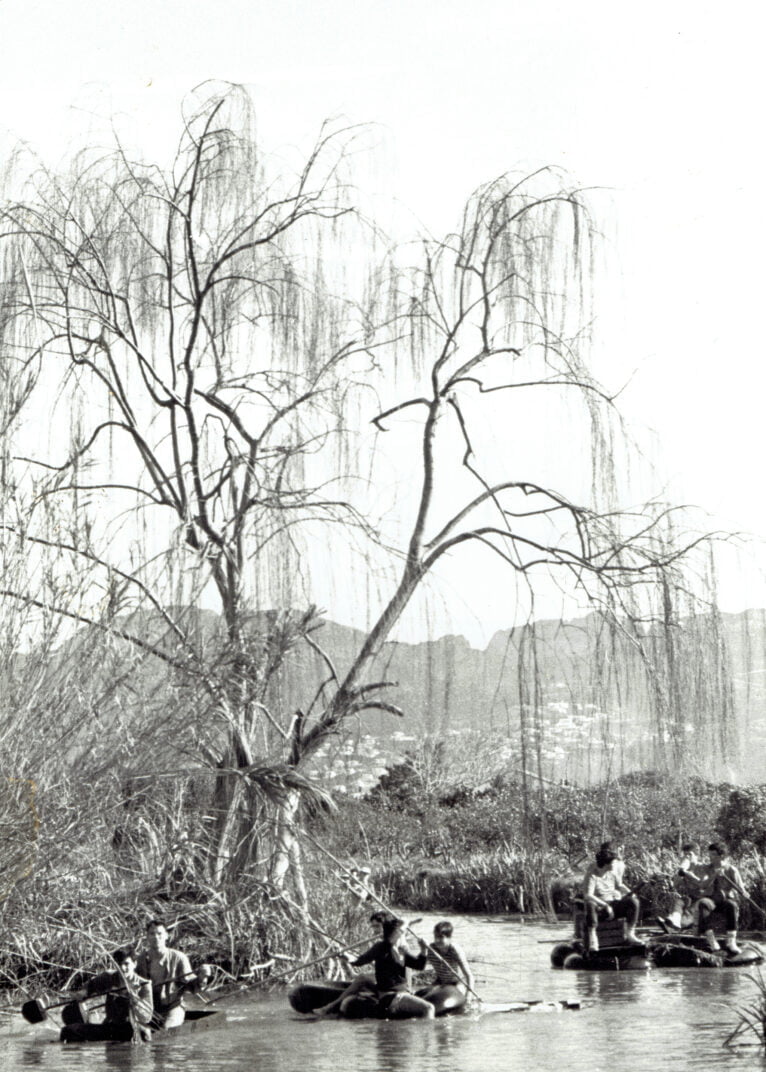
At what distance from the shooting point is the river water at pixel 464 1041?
15359mm

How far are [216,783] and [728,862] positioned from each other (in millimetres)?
9547

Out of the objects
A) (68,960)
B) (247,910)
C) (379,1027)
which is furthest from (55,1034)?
(379,1027)

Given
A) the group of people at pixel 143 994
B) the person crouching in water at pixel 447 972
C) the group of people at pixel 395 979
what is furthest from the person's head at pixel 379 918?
the group of people at pixel 143 994

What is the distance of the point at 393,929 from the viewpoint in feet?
56.3

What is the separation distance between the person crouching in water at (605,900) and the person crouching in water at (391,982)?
17.0 ft

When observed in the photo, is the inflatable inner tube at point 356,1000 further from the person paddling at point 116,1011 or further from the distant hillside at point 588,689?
the distant hillside at point 588,689

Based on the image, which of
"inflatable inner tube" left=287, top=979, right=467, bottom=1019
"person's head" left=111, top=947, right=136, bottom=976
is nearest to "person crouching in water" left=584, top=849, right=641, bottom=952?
"inflatable inner tube" left=287, top=979, right=467, bottom=1019

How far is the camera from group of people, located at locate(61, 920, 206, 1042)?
51.8 ft

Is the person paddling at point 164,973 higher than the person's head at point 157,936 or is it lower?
lower

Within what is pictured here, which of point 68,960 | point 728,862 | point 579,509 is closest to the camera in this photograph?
point 68,960

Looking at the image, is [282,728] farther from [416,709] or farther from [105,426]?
[105,426]

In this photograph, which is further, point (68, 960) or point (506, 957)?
point (506, 957)

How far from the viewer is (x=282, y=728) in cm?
1642

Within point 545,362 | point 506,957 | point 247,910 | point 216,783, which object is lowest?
point 506,957
